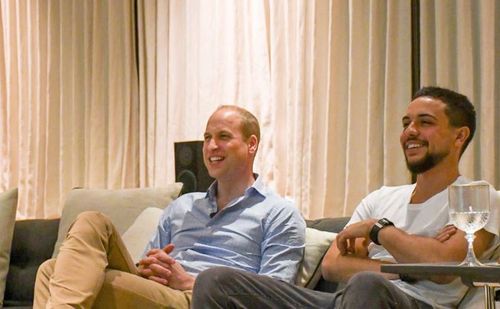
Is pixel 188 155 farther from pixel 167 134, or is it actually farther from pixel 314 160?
pixel 314 160

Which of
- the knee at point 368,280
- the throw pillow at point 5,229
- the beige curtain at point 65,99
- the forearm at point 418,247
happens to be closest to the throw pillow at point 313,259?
the forearm at point 418,247

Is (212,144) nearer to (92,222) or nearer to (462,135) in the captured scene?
(92,222)

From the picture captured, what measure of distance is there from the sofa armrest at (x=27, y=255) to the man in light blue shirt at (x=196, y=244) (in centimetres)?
81

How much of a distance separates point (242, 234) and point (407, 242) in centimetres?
79

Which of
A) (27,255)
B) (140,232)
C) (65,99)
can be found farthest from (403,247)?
(65,99)

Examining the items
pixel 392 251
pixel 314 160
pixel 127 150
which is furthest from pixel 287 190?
pixel 392 251

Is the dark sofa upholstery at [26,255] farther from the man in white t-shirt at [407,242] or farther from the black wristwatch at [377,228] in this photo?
the black wristwatch at [377,228]

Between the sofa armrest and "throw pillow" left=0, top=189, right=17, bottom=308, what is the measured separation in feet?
0.24

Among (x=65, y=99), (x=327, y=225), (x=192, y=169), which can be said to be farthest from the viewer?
(x=65, y=99)

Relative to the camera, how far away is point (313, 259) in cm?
283

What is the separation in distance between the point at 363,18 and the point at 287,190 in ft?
2.87

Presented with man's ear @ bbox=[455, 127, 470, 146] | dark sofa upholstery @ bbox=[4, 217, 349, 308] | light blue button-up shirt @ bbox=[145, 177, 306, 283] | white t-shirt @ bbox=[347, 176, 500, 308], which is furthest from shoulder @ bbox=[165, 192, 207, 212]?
man's ear @ bbox=[455, 127, 470, 146]

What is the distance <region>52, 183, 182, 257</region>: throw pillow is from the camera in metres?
3.65

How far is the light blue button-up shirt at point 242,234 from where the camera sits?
2.82 meters
